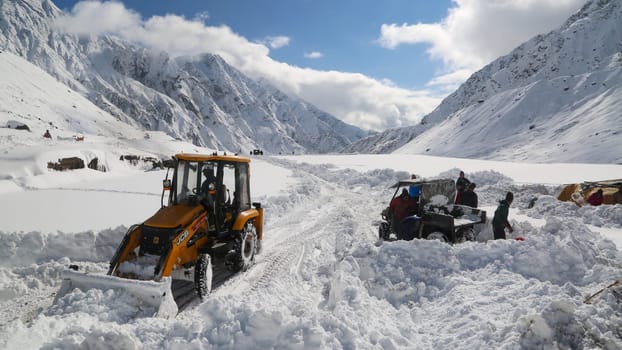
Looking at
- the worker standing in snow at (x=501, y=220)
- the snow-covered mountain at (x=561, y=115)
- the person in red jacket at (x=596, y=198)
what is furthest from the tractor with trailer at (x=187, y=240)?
the snow-covered mountain at (x=561, y=115)

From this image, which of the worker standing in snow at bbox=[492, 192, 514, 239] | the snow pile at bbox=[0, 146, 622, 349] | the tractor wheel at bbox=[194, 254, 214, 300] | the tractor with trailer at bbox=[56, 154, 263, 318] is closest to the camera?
the snow pile at bbox=[0, 146, 622, 349]

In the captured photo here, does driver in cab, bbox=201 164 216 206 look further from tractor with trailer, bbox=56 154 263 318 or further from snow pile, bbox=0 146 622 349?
snow pile, bbox=0 146 622 349

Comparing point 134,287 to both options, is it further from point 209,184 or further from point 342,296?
point 342,296

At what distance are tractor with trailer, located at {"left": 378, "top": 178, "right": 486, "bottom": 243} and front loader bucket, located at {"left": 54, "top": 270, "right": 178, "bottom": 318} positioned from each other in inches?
239

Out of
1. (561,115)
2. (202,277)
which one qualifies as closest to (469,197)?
(202,277)

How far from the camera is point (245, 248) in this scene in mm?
7594

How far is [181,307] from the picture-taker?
19.0ft

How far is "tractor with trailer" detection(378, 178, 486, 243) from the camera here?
927 cm

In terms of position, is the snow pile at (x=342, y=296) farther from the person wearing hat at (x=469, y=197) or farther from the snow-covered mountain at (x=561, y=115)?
the snow-covered mountain at (x=561, y=115)

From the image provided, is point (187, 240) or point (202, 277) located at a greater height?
point (187, 240)

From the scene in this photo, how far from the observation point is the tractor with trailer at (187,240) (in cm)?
523

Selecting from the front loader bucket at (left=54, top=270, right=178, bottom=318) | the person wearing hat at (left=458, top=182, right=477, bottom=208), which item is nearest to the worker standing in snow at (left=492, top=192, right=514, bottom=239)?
the person wearing hat at (left=458, top=182, right=477, bottom=208)

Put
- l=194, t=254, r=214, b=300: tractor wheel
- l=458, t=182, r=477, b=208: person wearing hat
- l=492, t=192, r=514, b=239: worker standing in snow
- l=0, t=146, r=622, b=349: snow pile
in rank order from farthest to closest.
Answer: l=458, t=182, r=477, b=208: person wearing hat < l=492, t=192, r=514, b=239: worker standing in snow < l=194, t=254, r=214, b=300: tractor wheel < l=0, t=146, r=622, b=349: snow pile

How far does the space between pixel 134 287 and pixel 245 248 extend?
2735 millimetres
